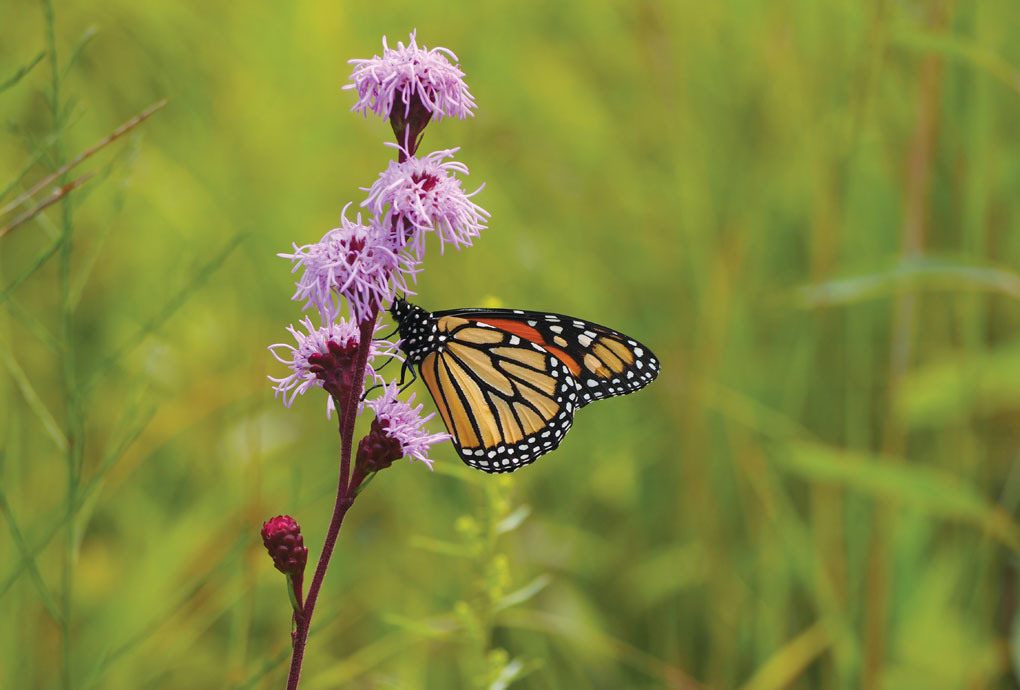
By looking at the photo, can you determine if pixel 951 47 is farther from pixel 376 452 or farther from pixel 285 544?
pixel 285 544

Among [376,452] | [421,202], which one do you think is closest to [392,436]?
[376,452]

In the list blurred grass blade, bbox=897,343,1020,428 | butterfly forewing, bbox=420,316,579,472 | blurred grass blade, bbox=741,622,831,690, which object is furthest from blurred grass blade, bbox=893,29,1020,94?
blurred grass blade, bbox=741,622,831,690

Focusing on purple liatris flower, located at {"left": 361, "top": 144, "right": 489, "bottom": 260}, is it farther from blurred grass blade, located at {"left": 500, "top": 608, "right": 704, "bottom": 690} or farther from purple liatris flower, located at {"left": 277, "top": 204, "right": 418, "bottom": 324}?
blurred grass blade, located at {"left": 500, "top": 608, "right": 704, "bottom": 690}

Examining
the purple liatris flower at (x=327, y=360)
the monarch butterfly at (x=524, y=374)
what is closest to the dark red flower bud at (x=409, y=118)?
the purple liatris flower at (x=327, y=360)

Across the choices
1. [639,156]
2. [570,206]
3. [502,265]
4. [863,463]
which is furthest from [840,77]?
[863,463]

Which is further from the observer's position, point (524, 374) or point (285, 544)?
point (524, 374)

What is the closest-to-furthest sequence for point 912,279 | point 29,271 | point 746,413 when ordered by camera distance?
point 29,271 → point 912,279 → point 746,413

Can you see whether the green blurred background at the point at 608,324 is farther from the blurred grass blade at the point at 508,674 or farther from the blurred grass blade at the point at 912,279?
the blurred grass blade at the point at 508,674
